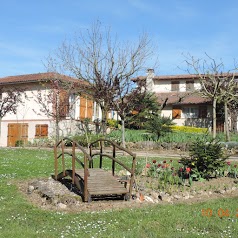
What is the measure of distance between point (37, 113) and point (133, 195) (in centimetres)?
2206

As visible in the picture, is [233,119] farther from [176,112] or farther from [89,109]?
[89,109]

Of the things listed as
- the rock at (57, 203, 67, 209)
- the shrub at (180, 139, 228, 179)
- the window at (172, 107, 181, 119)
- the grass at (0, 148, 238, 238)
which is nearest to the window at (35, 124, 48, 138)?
the window at (172, 107, 181, 119)

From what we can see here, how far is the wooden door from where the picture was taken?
29.7 meters

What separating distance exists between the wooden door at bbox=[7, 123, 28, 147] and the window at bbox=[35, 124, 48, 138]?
43.2 inches

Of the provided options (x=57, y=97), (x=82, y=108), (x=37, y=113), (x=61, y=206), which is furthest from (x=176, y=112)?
(x=61, y=206)

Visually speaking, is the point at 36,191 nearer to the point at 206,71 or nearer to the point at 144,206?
the point at 144,206

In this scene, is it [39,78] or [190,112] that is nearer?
[39,78]

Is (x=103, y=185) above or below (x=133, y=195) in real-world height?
above

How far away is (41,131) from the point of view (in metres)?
29.0

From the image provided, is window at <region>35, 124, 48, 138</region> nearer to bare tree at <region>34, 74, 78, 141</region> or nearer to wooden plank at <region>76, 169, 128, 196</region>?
bare tree at <region>34, 74, 78, 141</region>

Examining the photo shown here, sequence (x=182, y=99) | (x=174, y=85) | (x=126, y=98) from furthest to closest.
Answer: (x=174, y=85) < (x=182, y=99) < (x=126, y=98)

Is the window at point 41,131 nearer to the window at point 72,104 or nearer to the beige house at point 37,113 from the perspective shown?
the beige house at point 37,113

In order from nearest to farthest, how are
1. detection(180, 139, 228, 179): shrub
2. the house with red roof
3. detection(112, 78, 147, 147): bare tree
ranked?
detection(180, 139, 228, 179): shrub < detection(112, 78, 147, 147): bare tree < the house with red roof

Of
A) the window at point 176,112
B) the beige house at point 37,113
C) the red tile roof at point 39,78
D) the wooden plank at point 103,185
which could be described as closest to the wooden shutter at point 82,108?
the beige house at point 37,113
